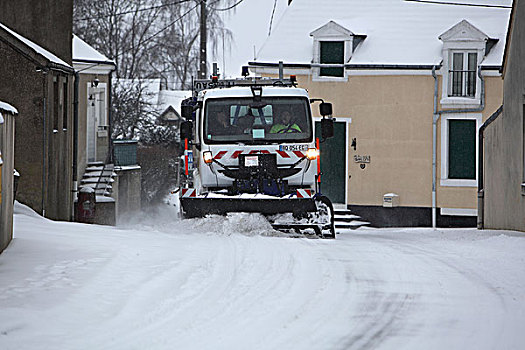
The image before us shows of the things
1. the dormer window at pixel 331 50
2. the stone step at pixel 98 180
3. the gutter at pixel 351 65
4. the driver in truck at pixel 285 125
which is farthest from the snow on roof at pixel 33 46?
the dormer window at pixel 331 50

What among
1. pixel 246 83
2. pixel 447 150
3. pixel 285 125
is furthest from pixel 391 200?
pixel 285 125

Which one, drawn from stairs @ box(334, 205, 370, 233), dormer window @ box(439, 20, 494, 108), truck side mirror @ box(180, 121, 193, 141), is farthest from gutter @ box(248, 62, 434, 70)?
truck side mirror @ box(180, 121, 193, 141)

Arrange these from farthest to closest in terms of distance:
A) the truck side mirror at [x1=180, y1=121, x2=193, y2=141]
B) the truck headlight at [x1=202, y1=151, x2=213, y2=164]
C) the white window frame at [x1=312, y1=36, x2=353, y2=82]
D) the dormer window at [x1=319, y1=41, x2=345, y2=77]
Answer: the dormer window at [x1=319, y1=41, x2=345, y2=77] → the white window frame at [x1=312, y1=36, x2=353, y2=82] → the truck side mirror at [x1=180, y1=121, x2=193, y2=141] → the truck headlight at [x1=202, y1=151, x2=213, y2=164]

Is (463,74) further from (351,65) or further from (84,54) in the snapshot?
(84,54)

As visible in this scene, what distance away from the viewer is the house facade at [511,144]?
13.1 meters

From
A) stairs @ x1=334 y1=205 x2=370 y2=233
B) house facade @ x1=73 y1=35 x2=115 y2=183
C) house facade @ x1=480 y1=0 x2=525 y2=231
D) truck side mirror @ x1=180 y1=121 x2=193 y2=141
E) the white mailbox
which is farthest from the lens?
house facade @ x1=73 y1=35 x2=115 y2=183

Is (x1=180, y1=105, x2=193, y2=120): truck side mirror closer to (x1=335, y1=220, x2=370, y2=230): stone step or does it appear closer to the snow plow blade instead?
the snow plow blade

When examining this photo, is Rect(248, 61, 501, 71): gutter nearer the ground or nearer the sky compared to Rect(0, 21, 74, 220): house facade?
nearer the sky

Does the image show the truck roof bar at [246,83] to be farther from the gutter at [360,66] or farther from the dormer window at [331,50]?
the dormer window at [331,50]

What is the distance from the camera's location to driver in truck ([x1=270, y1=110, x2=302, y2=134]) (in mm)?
14539

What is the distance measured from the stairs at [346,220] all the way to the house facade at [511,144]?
8188mm

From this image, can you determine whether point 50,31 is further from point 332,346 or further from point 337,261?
point 332,346

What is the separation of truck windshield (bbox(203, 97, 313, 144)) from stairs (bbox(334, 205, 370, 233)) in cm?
1061

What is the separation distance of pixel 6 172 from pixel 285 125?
6.66 meters
